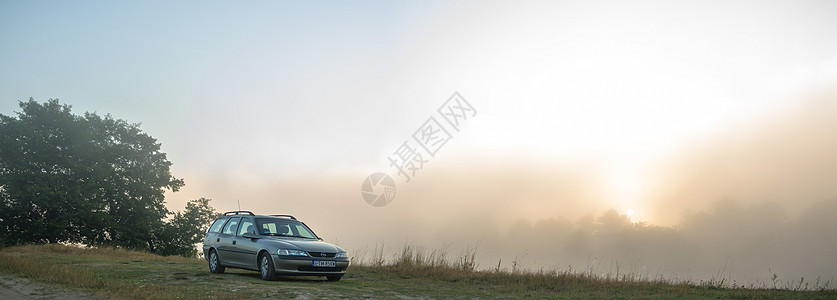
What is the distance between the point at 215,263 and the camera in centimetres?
1556

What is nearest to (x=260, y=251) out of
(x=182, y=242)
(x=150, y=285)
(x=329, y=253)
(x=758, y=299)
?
(x=329, y=253)

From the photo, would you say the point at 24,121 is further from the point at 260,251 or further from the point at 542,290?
the point at 542,290

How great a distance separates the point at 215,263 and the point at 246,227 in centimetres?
165

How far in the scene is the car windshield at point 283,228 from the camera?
1462 centimetres

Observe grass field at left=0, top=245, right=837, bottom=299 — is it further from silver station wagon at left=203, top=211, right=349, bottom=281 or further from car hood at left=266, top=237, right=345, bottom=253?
car hood at left=266, top=237, right=345, bottom=253

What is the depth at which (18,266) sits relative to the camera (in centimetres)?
1653

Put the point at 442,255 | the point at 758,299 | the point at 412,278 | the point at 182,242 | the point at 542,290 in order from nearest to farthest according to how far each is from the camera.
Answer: the point at 758,299 < the point at 542,290 < the point at 412,278 < the point at 442,255 < the point at 182,242

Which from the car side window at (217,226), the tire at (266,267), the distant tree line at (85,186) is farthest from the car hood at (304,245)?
the distant tree line at (85,186)

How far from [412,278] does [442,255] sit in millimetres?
1578

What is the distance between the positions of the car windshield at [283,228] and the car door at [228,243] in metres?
0.93

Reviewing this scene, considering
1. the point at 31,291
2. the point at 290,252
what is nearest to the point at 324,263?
the point at 290,252

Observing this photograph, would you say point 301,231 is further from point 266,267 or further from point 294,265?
point 294,265

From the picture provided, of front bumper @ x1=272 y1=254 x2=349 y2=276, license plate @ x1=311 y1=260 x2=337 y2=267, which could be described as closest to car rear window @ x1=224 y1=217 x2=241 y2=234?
front bumper @ x1=272 y1=254 x2=349 y2=276

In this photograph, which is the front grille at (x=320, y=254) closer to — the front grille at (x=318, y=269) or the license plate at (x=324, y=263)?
the license plate at (x=324, y=263)
